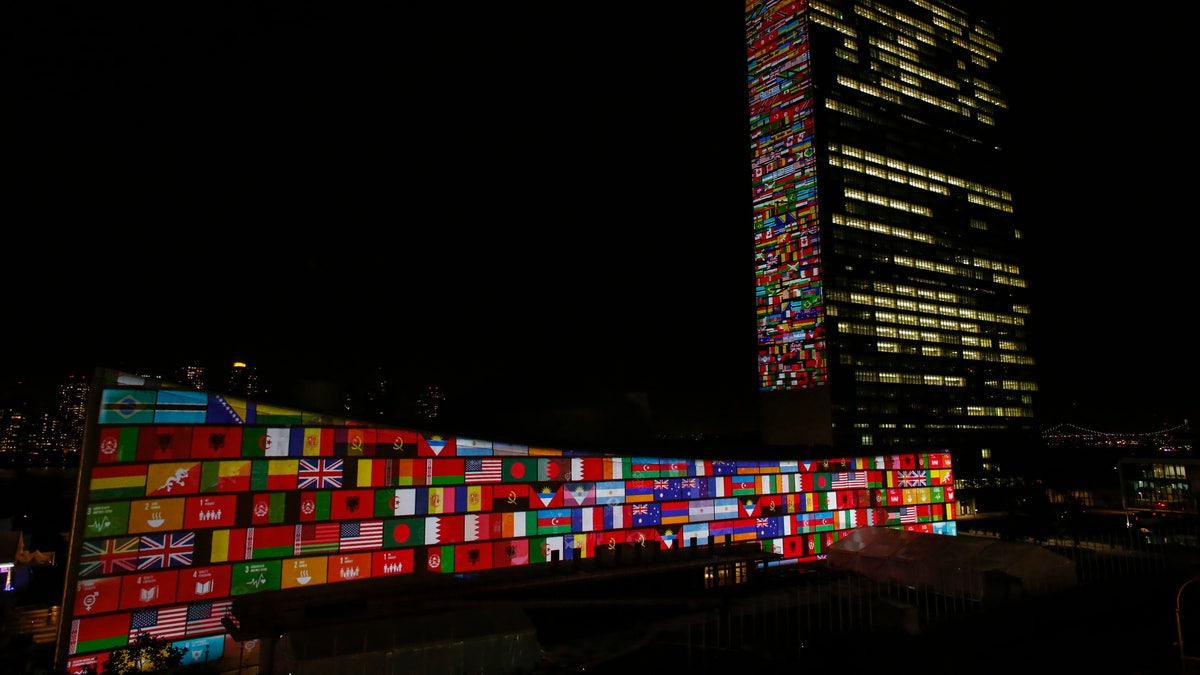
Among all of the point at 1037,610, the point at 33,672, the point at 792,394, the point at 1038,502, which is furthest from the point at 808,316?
the point at 33,672

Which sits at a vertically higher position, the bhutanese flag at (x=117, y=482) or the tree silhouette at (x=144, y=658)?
the bhutanese flag at (x=117, y=482)

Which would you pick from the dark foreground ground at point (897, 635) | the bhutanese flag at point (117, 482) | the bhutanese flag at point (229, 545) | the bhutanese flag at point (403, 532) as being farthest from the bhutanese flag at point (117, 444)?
the dark foreground ground at point (897, 635)

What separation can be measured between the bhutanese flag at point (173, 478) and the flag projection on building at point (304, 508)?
1.5 inches

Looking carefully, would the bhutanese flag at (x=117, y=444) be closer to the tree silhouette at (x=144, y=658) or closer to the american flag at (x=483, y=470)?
the tree silhouette at (x=144, y=658)

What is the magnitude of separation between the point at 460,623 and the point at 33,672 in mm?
15415

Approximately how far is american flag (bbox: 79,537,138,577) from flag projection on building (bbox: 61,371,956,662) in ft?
0.13

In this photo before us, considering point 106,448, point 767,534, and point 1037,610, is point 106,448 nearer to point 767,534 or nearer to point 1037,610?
point 767,534

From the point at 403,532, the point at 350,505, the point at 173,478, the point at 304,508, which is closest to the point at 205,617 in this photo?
the point at 304,508

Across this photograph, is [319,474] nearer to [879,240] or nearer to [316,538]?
[316,538]

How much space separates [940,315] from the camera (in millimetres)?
130250

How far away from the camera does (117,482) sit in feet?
73.1

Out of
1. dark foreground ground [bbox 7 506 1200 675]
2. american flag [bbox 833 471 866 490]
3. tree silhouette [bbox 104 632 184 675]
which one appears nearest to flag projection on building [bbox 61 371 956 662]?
tree silhouette [bbox 104 632 184 675]

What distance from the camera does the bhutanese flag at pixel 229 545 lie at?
2356cm

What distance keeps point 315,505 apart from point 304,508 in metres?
0.41
